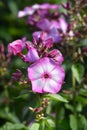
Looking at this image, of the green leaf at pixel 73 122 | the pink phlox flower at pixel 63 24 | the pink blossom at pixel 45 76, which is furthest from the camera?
the pink phlox flower at pixel 63 24

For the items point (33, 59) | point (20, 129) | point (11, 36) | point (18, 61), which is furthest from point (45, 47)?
point (11, 36)

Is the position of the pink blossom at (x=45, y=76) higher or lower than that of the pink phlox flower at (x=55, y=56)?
lower

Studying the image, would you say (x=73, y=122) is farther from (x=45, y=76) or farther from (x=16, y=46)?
(x=16, y=46)

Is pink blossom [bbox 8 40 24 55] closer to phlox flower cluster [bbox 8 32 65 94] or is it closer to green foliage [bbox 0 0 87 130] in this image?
phlox flower cluster [bbox 8 32 65 94]

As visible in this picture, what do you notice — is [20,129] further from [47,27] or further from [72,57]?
[47,27]

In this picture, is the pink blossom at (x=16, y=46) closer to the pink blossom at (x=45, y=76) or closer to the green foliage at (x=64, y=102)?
the pink blossom at (x=45, y=76)

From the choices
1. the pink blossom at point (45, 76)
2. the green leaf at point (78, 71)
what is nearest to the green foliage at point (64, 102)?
the green leaf at point (78, 71)

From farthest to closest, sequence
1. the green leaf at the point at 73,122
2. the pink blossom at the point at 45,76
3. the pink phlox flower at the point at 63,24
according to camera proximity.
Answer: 1. the pink phlox flower at the point at 63,24
2. the green leaf at the point at 73,122
3. the pink blossom at the point at 45,76
